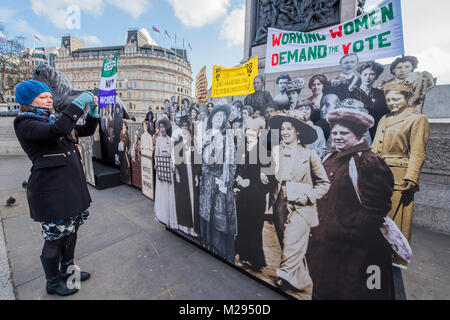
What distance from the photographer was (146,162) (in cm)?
496

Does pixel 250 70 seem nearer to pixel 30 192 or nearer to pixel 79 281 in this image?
pixel 30 192

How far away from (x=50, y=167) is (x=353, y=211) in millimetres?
2972

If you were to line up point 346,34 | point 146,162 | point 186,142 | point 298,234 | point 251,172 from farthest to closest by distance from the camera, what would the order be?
point 146,162, point 186,142, point 251,172, point 298,234, point 346,34

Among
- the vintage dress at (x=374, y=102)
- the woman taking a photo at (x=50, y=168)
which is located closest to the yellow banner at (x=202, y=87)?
the woman taking a photo at (x=50, y=168)

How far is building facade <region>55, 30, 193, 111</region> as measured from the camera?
55.7 meters

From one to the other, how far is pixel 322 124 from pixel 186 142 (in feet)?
6.33

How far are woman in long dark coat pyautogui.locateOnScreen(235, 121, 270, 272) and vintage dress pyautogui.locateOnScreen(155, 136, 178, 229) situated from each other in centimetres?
138

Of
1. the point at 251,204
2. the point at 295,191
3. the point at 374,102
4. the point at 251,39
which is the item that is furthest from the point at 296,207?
the point at 251,39

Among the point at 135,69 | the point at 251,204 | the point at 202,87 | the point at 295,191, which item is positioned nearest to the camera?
the point at 295,191

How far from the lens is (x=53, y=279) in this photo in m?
2.08

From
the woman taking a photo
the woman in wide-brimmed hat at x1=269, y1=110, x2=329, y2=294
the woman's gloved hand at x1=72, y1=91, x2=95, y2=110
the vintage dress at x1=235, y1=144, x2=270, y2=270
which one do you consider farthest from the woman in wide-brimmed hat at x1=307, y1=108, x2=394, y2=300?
the woman taking a photo

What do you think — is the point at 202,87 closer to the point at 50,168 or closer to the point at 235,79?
the point at 235,79
